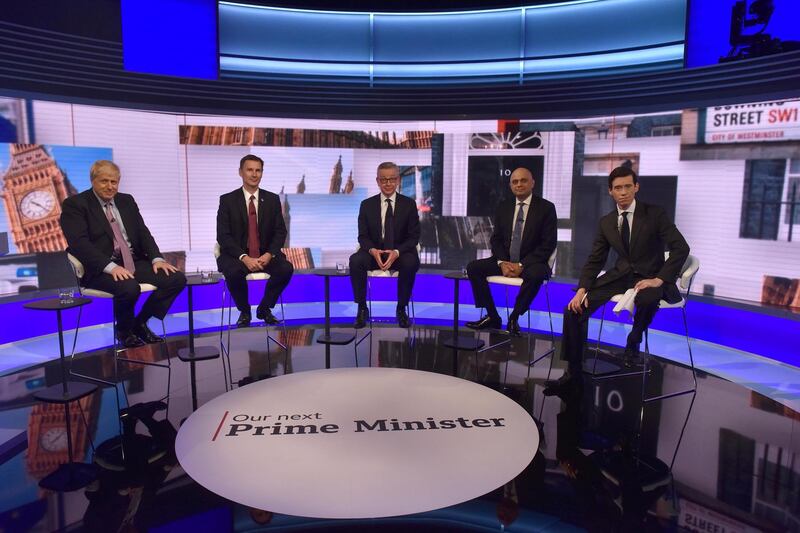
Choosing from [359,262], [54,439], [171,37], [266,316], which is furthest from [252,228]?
[171,37]

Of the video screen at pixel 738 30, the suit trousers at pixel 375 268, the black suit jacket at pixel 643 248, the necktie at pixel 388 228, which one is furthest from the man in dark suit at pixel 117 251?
the video screen at pixel 738 30

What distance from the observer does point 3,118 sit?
462 cm

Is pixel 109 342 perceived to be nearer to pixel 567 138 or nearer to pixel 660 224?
pixel 660 224

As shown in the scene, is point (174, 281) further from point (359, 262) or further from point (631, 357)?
point (631, 357)

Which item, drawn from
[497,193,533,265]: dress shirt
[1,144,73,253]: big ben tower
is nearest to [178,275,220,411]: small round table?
[1,144,73,253]: big ben tower

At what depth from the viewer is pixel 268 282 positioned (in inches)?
163

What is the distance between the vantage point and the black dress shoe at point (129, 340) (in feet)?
12.2

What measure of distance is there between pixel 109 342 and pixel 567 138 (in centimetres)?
494

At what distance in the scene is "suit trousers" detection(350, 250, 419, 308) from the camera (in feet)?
14.0

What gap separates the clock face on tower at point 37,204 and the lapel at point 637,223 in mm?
5016

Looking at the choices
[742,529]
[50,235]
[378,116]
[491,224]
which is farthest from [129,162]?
[742,529]

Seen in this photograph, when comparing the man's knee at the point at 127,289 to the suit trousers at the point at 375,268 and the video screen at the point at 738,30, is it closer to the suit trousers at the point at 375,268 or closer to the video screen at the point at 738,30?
the suit trousers at the point at 375,268

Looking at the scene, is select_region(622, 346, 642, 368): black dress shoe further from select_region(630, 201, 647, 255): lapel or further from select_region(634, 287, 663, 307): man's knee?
select_region(630, 201, 647, 255): lapel

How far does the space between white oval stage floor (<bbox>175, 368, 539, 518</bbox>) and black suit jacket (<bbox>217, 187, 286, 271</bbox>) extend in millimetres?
1339
